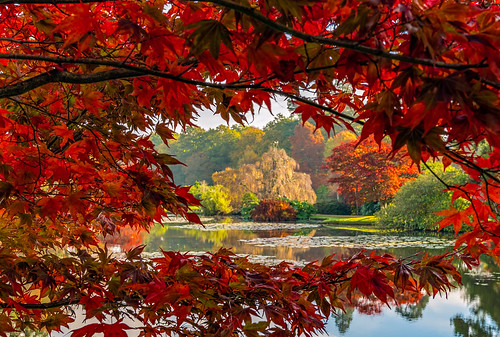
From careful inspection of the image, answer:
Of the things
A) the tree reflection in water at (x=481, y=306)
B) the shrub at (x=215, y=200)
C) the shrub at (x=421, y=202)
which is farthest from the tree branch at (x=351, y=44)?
the shrub at (x=215, y=200)

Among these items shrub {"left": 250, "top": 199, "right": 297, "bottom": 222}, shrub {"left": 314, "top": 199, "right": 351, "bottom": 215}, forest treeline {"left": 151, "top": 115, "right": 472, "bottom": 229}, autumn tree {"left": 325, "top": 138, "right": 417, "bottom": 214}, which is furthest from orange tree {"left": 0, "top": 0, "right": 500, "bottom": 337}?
shrub {"left": 314, "top": 199, "right": 351, "bottom": 215}

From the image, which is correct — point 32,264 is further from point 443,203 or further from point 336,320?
point 443,203

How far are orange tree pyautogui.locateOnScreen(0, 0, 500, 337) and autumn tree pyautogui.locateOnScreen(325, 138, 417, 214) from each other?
1183cm

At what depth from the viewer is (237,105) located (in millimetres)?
948

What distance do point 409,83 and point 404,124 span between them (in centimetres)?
7

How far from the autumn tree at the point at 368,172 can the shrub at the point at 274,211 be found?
2.01 metres

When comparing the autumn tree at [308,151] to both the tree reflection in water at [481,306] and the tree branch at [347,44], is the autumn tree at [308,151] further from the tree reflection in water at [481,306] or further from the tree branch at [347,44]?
the tree branch at [347,44]

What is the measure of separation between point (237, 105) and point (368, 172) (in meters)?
12.7

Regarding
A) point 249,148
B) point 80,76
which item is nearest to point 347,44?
point 80,76

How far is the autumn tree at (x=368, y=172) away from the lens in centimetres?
1265

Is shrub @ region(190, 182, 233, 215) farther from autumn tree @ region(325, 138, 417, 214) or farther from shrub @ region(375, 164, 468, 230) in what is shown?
shrub @ region(375, 164, 468, 230)

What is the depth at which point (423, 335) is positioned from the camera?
385 cm

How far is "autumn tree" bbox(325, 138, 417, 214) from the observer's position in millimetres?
12648

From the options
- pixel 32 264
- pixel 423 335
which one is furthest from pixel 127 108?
pixel 423 335
